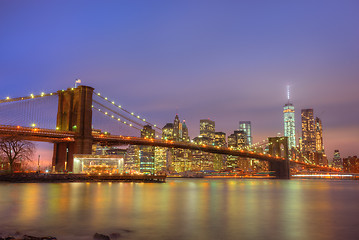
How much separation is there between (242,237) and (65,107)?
62.2 m

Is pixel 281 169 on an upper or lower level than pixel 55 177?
upper

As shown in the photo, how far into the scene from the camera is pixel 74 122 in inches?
2682

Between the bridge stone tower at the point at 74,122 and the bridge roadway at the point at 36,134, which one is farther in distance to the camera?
the bridge stone tower at the point at 74,122

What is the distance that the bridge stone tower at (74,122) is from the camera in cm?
6462

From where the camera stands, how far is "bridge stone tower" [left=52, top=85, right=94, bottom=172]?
212ft

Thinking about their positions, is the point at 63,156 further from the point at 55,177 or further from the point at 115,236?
the point at 115,236

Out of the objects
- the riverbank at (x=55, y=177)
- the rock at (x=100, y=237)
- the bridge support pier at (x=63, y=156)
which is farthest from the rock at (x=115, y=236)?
the bridge support pier at (x=63, y=156)

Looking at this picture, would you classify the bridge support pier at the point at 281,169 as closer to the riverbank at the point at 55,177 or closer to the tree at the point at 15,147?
the riverbank at the point at 55,177

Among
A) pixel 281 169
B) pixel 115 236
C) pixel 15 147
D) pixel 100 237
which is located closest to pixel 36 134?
pixel 15 147

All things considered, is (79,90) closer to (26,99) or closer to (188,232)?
(26,99)

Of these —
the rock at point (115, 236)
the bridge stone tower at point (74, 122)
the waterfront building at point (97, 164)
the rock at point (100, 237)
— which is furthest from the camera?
the bridge stone tower at point (74, 122)

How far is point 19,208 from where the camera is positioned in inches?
853

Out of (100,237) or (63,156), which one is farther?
(63,156)

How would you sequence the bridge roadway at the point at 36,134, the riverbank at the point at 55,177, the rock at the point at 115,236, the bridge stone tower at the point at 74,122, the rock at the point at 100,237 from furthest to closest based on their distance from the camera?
the bridge stone tower at the point at 74,122 < the riverbank at the point at 55,177 < the bridge roadway at the point at 36,134 < the rock at the point at 115,236 < the rock at the point at 100,237
